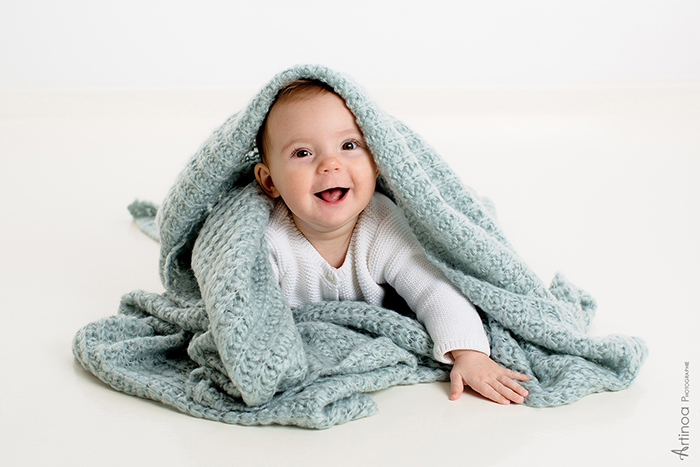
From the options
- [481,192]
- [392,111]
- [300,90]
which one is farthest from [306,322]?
[392,111]

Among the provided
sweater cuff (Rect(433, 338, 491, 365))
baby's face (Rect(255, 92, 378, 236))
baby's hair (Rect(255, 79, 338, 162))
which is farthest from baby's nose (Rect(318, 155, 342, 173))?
sweater cuff (Rect(433, 338, 491, 365))

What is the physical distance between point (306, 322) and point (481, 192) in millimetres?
1198

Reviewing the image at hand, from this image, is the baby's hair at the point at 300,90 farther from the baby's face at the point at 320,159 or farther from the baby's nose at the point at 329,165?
the baby's nose at the point at 329,165

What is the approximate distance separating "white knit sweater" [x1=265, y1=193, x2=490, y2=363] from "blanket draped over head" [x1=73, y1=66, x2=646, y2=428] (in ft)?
0.12

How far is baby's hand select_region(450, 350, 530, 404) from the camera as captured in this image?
3.60ft

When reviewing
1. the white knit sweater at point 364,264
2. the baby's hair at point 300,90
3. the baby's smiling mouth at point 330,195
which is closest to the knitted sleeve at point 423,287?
the white knit sweater at point 364,264

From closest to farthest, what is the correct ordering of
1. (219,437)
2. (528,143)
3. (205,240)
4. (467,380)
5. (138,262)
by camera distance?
(219,437) → (467,380) → (205,240) → (138,262) → (528,143)

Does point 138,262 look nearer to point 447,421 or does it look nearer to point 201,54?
point 447,421

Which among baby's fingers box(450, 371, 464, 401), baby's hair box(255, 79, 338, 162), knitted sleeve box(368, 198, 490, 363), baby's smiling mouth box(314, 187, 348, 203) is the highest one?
baby's hair box(255, 79, 338, 162)

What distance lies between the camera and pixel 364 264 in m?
1.31

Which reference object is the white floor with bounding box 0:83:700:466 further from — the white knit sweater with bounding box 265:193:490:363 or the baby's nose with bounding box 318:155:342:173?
the baby's nose with bounding box 318:155:342:173

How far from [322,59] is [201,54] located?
56 cm

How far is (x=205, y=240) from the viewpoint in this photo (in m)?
1.27

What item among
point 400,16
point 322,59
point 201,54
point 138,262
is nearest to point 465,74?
point 400,16
